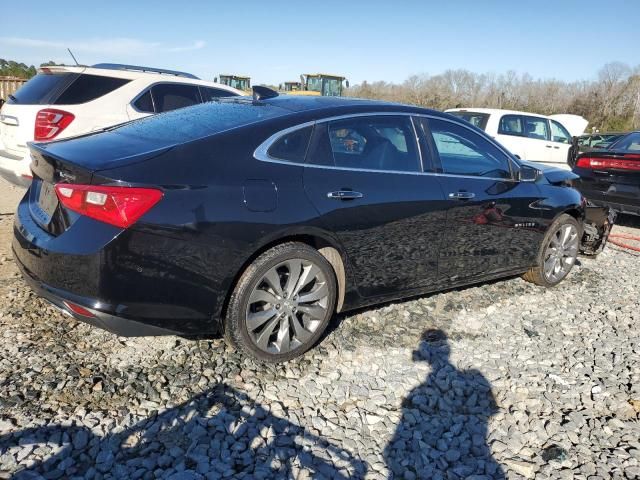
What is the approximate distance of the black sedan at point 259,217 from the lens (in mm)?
2510

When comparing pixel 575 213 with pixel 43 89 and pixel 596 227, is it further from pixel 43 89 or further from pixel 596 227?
pixel 43 89

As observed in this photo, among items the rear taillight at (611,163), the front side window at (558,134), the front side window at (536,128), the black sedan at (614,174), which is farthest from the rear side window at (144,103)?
the front side window at (558,134)

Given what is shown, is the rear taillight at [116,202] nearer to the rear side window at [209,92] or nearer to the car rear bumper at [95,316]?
the car rear bumper at [95,316]

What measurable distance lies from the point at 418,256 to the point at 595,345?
4.97 ft

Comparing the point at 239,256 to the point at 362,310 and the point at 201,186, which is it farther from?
the point at 362,310

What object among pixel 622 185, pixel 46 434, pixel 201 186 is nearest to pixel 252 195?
pixel 201 186

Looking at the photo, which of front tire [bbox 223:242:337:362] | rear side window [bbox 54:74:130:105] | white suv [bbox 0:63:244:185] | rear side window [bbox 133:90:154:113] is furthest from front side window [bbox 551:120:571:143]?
front tire [bbox 223:242:337:362]

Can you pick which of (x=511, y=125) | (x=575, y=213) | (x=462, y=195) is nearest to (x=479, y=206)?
(x=462, y=195)

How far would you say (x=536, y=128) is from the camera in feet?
37.1

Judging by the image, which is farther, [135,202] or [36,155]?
[36,155]

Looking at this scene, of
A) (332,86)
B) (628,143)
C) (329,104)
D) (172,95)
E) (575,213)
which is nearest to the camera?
(329,104)

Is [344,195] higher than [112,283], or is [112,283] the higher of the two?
[344,195]

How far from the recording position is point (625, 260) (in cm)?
605

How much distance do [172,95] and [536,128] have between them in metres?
8.31
